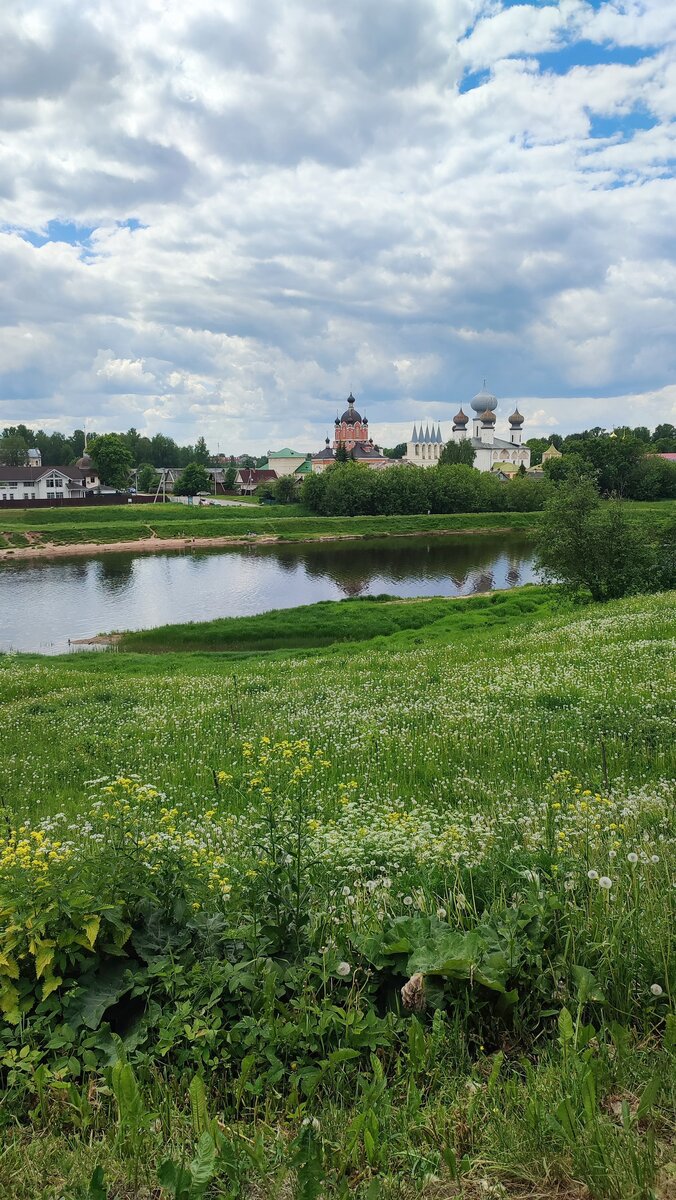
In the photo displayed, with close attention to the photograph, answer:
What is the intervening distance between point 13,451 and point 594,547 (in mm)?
174205

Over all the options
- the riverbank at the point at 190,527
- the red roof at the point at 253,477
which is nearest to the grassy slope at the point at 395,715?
the riverbank at the point at 190,527

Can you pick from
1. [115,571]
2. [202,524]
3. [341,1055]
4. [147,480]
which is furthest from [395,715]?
[147,480]

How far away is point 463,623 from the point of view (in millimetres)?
31781

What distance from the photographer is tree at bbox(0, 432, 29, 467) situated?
169625mm

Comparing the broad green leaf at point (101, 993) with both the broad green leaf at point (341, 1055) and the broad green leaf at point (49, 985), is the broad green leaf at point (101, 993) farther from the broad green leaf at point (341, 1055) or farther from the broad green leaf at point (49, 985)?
the broad green leaf at point (341, 1055)

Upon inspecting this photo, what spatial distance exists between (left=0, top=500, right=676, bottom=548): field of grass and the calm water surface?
9035mm

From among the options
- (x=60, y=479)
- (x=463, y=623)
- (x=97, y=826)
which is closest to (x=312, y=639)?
(x=463, y=623)

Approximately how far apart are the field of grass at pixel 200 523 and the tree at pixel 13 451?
8248cm

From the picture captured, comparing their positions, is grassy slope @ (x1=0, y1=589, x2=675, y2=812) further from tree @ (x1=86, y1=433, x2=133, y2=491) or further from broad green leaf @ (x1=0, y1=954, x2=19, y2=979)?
tree @ (x1=86, y1=433, x2=133, y2=491)

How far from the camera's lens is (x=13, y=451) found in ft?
563

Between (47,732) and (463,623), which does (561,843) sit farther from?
(463,623)

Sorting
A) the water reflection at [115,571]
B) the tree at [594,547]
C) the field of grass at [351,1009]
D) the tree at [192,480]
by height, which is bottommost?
the water reflection at [115,571]

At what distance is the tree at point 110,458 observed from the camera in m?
137

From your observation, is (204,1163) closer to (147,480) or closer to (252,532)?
(252,532)
